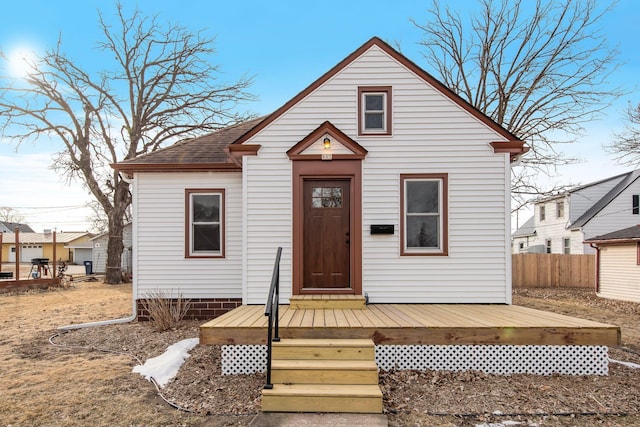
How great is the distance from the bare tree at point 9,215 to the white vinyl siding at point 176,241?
228 feet

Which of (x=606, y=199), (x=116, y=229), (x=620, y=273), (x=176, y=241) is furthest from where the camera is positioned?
(x=606, y=199)

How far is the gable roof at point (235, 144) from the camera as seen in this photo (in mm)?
6715

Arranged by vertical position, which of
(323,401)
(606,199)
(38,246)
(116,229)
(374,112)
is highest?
(374,112)

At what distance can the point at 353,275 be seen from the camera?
6.61 metres

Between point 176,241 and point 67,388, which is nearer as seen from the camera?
point 67,388

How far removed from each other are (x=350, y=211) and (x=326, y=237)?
24.9 inches

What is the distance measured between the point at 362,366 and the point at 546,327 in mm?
2427

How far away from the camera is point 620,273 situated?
14125 mm

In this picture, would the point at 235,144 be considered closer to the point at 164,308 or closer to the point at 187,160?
the point at 187,160

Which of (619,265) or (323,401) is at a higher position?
(619,265)

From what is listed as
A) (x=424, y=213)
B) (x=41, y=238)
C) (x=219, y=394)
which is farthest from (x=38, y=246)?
(x=424, y=213)

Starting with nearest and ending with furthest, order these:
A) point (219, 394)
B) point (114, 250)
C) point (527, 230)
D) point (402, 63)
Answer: point (219, 394) → point (402, 63) → point (114, 250) → point (527, 230)

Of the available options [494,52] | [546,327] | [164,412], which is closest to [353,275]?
[546,327]

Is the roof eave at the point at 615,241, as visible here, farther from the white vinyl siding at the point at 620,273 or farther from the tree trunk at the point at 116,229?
the tree trunk at the point at 116,229
